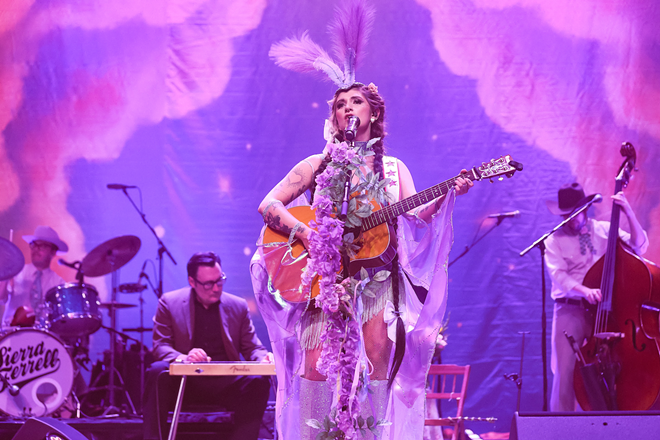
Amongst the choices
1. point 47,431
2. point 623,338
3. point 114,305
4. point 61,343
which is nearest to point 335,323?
point 47,431

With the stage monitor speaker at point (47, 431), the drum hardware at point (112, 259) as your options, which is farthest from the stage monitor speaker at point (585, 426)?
the drum hardware at point (112, 259)

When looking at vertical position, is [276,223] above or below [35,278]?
above

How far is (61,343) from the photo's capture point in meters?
5.30

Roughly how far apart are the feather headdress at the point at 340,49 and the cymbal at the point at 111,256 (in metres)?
3.15

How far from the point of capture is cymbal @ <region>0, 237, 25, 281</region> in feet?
17.6

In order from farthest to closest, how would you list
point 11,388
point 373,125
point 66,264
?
point 66,264
point 11,388
point 373,125

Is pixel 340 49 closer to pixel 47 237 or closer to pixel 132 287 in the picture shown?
pixel 132 287

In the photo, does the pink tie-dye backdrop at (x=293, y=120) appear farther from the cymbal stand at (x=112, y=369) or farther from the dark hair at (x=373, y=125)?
the dark hair at (x=373, y=125)

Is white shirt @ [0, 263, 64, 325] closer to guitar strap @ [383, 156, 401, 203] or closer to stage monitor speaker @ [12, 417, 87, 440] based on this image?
stage monitor speaker @ [12, 417, 87, 440]

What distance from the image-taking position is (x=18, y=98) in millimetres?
6363

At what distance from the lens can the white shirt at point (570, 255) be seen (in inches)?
196

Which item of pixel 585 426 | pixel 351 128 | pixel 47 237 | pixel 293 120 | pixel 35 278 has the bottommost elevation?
pixel 585 426

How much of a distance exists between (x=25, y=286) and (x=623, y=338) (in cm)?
524

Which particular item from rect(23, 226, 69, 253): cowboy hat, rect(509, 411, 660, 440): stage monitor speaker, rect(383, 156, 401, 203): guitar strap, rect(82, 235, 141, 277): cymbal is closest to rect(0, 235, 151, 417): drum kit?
rect(82, 235, 141, 277): cymbal
